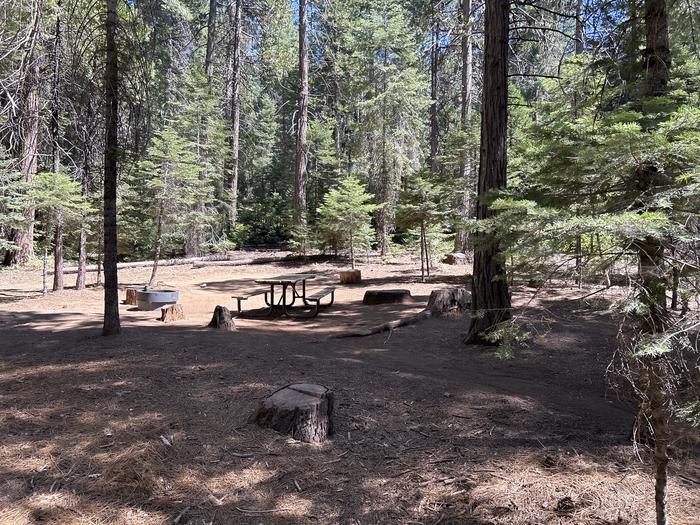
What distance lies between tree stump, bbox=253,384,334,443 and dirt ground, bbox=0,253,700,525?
0.36 ft

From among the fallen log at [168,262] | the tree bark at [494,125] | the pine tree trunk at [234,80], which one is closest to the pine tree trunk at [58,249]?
the fallen log at [168,262]

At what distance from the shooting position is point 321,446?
11.9ft

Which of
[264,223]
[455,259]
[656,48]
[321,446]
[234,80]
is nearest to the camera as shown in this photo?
[321,446]

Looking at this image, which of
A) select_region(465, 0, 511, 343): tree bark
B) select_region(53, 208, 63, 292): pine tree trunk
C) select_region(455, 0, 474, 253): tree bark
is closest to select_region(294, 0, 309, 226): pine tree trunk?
select_region(455, 0, 474, 253): tree bark

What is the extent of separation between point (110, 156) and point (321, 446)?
5.00 metres

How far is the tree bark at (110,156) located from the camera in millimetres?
6199

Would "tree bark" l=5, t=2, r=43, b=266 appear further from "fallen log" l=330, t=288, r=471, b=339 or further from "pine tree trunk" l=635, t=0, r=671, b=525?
"pine tree trunk" l=635, t=0, r=671, b=525

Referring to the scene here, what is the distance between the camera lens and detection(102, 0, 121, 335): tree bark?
6.20m

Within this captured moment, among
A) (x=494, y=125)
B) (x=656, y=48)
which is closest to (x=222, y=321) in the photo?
(x=494, y=125)

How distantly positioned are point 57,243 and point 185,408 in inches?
442

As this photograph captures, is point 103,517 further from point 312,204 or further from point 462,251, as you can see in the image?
point 312,204

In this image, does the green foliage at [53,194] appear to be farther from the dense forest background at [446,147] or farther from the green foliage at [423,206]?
the green foliage at [423,206]

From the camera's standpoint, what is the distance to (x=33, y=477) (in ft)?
9.72

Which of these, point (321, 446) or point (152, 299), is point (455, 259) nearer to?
point (152, 299)
